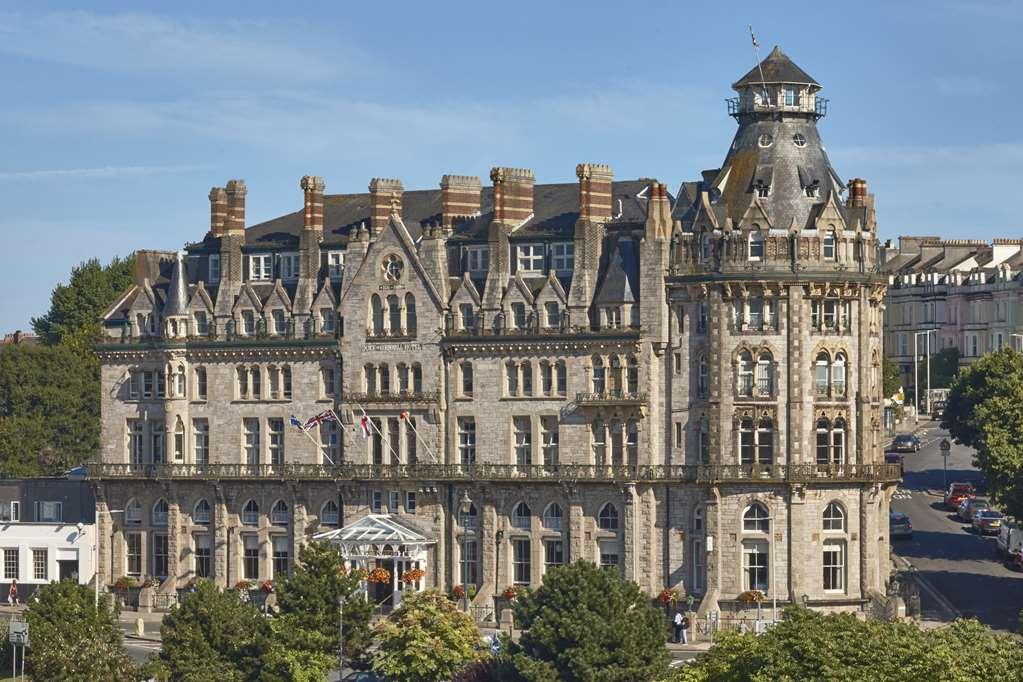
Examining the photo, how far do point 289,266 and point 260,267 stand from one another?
6.51 feet

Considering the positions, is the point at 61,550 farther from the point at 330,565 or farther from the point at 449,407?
the point at 330,565

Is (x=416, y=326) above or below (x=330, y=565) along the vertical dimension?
above

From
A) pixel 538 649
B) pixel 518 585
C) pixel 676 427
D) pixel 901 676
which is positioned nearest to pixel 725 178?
pixel 676 427

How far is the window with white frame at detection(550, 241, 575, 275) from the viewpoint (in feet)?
511

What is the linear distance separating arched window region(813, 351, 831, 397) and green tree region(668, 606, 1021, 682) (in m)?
30.4

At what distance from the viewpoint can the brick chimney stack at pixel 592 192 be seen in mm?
154375

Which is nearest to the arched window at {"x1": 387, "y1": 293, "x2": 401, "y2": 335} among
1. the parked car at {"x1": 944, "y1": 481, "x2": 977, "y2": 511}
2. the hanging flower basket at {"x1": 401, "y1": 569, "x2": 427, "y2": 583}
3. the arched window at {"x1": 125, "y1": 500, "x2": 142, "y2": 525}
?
the hanging flower basket at {"x1": 401, "y1": 569, "x2": 427, "y2": 583}

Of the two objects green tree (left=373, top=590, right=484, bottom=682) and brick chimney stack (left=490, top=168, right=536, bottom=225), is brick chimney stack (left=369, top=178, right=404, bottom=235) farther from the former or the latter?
green tree (left=373, top=590, right=484, bottom=682)

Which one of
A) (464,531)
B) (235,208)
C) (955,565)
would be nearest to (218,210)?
(235,208)

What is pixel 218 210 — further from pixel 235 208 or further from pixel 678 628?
pixel 678 628

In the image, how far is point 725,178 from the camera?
6009 inches

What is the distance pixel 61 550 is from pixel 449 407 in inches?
967

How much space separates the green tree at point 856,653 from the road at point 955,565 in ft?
94.8

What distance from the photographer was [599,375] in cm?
15388
